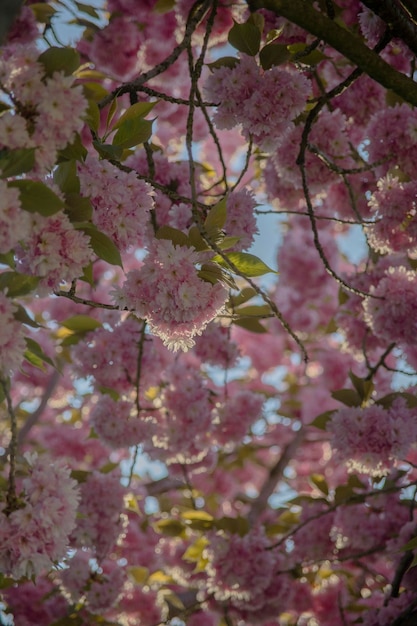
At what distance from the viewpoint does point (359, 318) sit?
248 cm

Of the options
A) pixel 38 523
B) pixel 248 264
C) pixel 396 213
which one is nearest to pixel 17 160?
pixel 248 264

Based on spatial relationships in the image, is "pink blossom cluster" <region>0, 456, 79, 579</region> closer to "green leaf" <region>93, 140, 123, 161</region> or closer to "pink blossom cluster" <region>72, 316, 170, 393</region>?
"green leaf" <region>93, 140, 123, 161</region>

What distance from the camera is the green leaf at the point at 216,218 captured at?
1.39 meters

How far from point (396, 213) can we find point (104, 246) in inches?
38.0

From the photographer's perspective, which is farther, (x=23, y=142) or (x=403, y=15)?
(x=403, y=15)

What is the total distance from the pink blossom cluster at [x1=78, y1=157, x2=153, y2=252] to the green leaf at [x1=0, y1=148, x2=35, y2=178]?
8.2 inches

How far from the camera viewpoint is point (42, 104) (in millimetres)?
1116

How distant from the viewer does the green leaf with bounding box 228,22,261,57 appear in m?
1.73

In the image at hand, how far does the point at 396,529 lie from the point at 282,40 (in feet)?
5.72

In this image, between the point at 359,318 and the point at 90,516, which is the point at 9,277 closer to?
the point at 90,516

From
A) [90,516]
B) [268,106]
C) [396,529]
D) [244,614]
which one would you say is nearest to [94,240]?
[268,106]

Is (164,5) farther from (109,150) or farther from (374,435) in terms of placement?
(374,435)

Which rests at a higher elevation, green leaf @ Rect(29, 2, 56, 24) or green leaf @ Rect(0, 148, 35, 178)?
green leaf @ Rect(29, 2, 56, 24)

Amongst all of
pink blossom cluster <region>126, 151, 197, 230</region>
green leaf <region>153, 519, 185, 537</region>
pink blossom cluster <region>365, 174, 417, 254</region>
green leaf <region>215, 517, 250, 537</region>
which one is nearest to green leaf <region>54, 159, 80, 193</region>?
pink blossom cluster <region>126, 151, 197, 230</region>
